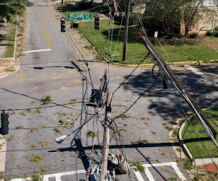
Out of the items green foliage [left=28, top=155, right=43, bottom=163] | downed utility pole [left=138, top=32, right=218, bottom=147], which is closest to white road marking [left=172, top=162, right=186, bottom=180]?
downed utility pole [left=138, top=32, right=218, bottom=147]

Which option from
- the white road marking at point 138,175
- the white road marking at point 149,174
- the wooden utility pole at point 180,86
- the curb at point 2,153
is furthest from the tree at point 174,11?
the curb at point 2,153

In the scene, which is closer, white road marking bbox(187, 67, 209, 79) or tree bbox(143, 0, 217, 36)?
white road marking bbox(187, 67, 209, 79)

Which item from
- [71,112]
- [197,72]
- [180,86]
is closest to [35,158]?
[71,112]

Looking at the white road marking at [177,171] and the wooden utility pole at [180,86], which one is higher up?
the wooden utility pole at [180,86]

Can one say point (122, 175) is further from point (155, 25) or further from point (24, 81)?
point (155, 25)

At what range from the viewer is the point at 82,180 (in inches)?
419

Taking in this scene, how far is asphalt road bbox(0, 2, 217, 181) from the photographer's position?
38.8 ft

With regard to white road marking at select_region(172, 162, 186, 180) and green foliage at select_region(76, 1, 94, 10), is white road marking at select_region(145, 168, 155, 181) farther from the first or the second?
green foliage at select_region(76, 1, 94, 10)

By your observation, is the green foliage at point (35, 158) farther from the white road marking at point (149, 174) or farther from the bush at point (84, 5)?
the bush at point (84, 5)

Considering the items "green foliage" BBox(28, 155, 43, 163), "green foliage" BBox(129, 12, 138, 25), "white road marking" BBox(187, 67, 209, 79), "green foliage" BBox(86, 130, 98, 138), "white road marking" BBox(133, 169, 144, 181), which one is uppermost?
"green foliage" BBox(129, 12, 138, 25)

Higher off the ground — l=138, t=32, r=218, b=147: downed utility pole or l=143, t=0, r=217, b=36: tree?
l=143, t=0, r=217, b=36: tree

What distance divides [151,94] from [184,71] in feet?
21.7

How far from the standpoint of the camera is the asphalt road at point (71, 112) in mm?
11812

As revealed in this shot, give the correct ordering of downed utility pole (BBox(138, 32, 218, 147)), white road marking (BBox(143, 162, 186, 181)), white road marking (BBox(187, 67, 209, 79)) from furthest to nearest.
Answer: white road marking (BBox(187, 67, 209, 79)), white road marking (BBox(143, 162, 186, 181)), downed utility pole (BBox(138, 32, 218, 147))
